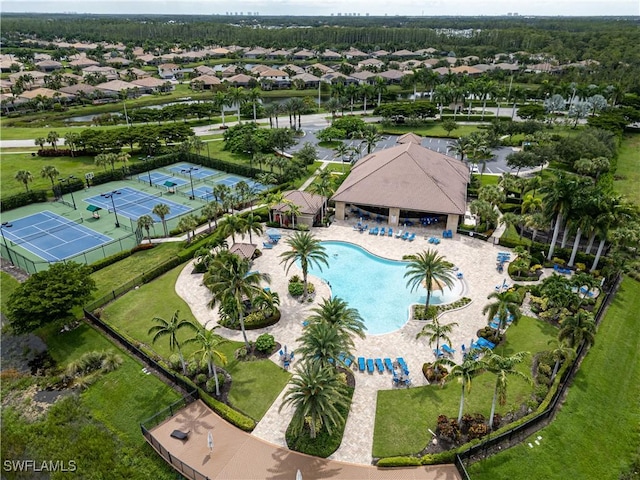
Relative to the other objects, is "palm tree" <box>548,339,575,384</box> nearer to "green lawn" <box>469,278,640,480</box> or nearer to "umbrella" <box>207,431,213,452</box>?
"green lawn" <box>469,278,640,480</box>

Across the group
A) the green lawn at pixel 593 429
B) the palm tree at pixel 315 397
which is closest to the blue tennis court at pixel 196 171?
the palm tree at pixel 315 397

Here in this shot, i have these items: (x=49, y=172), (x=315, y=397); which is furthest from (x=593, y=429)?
(x=49, y=172)

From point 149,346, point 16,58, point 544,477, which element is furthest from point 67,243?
point 16,58

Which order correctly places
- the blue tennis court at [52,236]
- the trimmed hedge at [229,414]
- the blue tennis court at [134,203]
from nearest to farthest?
the trimmed hedge at [229,414]
the blue tennis court at [52,236]
the blue tennis court at [134,203]

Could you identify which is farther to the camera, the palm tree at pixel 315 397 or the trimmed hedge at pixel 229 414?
the trimmed hedge at pixel 229 414

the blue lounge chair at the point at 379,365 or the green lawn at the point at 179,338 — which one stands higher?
the blue lounge chair at the point at 379,365

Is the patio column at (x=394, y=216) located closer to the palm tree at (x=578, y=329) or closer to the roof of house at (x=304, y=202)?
the roof of house at (x=304, y=202)
